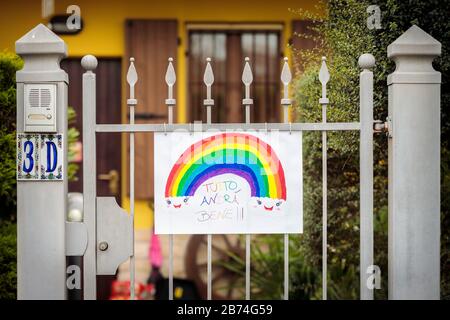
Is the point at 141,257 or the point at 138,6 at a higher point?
the point at 138,6

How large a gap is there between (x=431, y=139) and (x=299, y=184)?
24.4 inches

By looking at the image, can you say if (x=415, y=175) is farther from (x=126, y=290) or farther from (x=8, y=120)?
(x=126, y=290)

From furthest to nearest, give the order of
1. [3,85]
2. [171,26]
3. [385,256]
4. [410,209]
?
1. [171,26]
2. [385,256]
3. [3,85]
4. [410,209]

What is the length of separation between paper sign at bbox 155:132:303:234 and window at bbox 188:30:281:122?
311 centimetres

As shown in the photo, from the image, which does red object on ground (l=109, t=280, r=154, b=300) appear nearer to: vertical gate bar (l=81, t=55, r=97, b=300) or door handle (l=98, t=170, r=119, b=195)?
door handle (l=98, t=170, r=119, b=195)

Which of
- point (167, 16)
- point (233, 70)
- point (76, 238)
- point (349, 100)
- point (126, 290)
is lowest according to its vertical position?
point (126, 290)

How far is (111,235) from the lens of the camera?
9.88ft

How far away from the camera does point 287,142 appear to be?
9.80 feet

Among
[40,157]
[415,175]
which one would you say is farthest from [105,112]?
[415,175]

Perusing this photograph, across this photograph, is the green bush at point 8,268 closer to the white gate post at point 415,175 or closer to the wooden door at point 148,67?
the white gate post at point 415,175

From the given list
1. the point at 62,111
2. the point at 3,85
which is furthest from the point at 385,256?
the point at 3,85

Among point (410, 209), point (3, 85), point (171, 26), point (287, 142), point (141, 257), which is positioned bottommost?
point (141, 257)

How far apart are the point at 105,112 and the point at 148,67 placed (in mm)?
630
